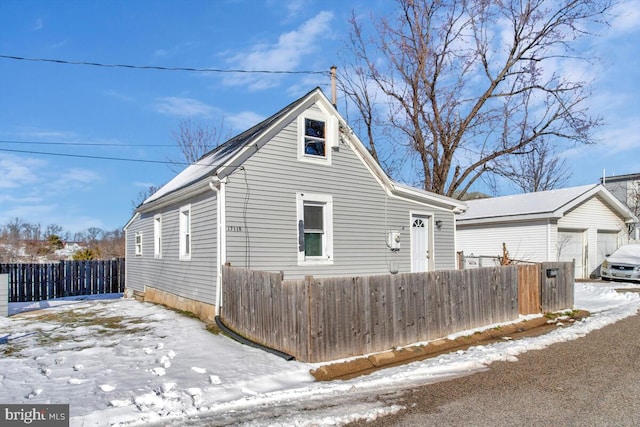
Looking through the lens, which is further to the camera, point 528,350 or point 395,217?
point 395,217

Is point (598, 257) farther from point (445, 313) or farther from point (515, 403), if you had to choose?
point (515, 403)

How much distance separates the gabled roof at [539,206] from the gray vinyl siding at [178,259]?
15586 mm

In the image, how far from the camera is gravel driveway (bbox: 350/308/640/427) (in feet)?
14.9

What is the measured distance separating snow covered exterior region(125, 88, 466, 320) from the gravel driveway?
536 cm

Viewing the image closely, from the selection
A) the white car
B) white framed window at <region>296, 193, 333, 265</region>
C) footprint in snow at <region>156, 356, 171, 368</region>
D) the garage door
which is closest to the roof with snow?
white framed window at <region>296, 193, 333, 265</region>

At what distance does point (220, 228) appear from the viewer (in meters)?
9.61

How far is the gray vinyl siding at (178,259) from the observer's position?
10086 millimetres

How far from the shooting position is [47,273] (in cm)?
1652

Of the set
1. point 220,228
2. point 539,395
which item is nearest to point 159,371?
point 220,228

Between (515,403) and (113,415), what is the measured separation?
4286 mm

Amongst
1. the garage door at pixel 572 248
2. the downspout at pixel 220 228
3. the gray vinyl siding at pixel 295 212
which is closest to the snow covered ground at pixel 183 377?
the downspout at pixel 220 228

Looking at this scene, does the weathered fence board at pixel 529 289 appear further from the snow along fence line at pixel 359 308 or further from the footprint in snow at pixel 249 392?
the footprint in snow at pixel 249 392

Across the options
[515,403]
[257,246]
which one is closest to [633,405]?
[515,403]

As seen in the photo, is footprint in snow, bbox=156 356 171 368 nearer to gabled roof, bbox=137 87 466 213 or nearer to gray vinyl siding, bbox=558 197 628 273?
gabled roof, bbox=137 87 466 213
